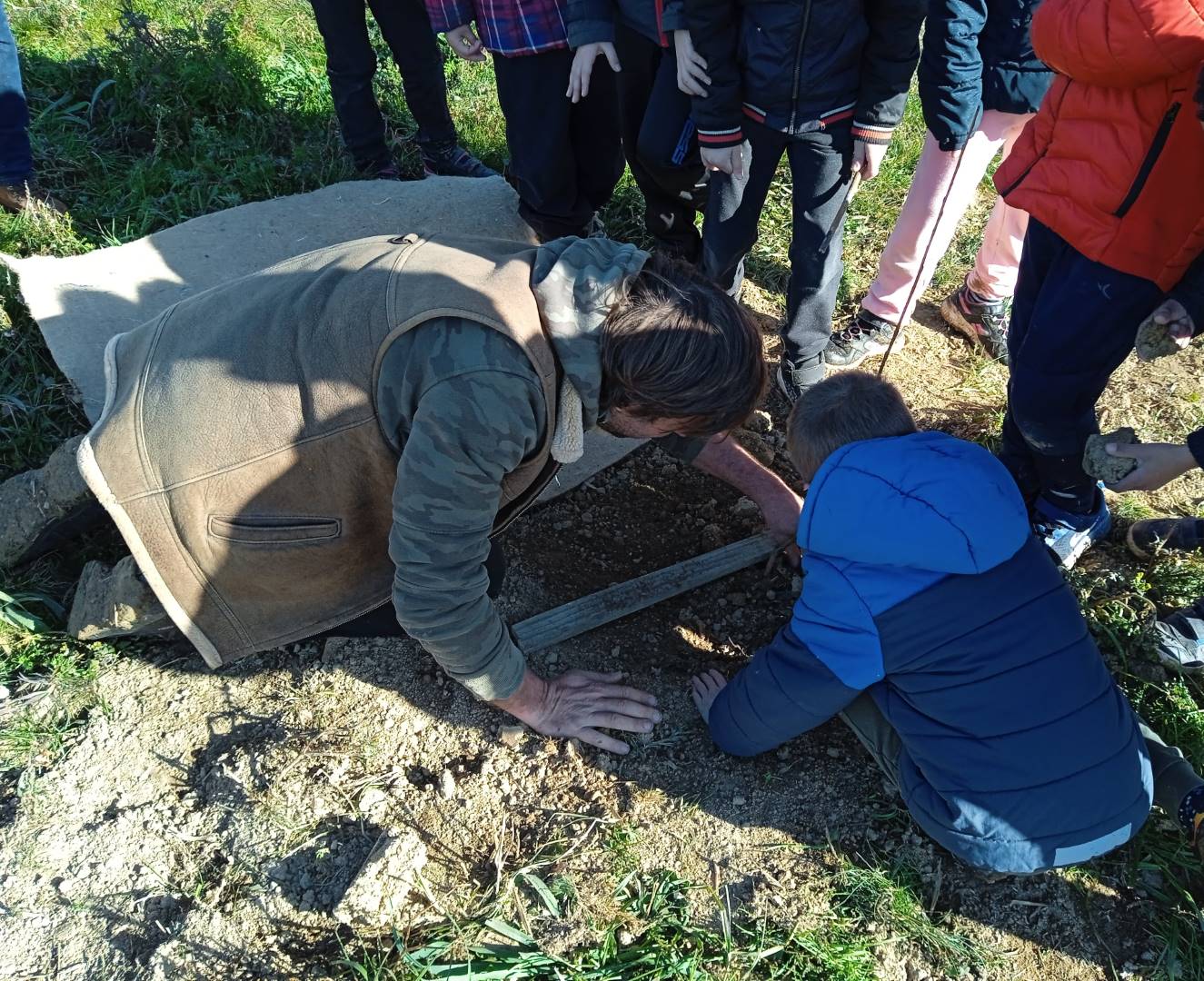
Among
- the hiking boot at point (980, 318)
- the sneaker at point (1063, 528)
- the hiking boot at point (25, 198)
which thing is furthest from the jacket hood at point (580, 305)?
the hiking boot at point (25, 198)

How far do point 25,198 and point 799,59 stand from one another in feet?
10.3

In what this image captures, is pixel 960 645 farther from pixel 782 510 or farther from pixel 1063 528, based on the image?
pixel 1063 528

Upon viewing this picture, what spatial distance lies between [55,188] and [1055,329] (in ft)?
13.2

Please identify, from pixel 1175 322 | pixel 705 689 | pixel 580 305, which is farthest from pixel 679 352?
pixel 1175 322

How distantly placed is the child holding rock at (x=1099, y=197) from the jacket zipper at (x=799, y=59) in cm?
57

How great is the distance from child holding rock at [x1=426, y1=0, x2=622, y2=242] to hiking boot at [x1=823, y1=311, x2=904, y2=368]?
1.08m

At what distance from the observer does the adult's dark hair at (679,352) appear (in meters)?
1.71

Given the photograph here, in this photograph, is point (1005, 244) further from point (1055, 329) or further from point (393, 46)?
point (393, 46)

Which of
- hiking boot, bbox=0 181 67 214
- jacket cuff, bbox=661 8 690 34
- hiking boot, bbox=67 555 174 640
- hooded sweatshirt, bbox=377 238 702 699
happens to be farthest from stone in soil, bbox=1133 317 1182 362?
hiking boot, bbox=0 181 67 214

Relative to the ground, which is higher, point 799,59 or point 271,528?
point 799,59

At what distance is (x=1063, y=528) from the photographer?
2730mm

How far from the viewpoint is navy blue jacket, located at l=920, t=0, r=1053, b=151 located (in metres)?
2.58

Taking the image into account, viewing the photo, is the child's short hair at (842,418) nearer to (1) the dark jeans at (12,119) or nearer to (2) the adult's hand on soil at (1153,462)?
(2) the adult's hand on soil at (1153,462)

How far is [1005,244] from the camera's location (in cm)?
340
